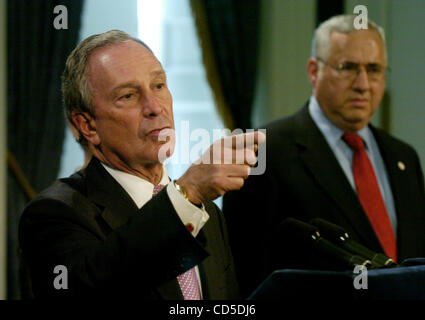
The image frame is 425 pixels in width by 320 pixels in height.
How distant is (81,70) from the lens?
38.7 inches

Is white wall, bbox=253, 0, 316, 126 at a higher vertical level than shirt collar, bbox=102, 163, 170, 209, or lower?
higher

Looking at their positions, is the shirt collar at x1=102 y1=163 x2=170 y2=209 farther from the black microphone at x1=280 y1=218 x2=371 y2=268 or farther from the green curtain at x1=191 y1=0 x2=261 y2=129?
the green curtain at x1=191 y1=0 x2=261 y2=129

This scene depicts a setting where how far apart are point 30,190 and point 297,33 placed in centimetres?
127

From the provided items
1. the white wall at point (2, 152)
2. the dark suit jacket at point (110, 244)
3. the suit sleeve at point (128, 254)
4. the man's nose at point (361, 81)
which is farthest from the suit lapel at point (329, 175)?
the white wall at point (2, 152)

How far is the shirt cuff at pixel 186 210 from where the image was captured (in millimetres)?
871

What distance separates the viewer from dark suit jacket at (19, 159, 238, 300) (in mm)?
881

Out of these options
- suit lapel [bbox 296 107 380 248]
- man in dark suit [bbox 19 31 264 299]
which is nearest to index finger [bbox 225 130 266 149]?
man in dark suit [bbox 19 31 264 299]

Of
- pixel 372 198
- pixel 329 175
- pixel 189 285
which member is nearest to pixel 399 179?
pixel 372 198

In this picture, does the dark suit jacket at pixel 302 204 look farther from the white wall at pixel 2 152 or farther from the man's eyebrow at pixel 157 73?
the white wall at pixel 2 152

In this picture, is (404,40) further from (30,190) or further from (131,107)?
(30,190)

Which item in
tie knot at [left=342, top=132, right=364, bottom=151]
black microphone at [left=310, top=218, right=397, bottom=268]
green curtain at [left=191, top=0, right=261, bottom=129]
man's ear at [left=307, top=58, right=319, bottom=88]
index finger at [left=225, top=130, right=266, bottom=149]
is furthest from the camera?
green curtain at [left=191, top=0, right=261, bottom=129]

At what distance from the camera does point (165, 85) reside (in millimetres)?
1009

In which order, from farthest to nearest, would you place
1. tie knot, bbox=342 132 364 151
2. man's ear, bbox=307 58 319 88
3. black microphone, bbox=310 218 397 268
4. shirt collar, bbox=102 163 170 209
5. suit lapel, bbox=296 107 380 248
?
man's ear, bbox=307 58 319 88 < tie knot, bbox=342 132 364 151 < suit lapel, bbox=296 107 380 248 < shirt collar, bbox=102 163 170 209 < black microphone, bbox=310 218 397 268

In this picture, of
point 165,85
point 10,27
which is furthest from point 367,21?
point 10,27
